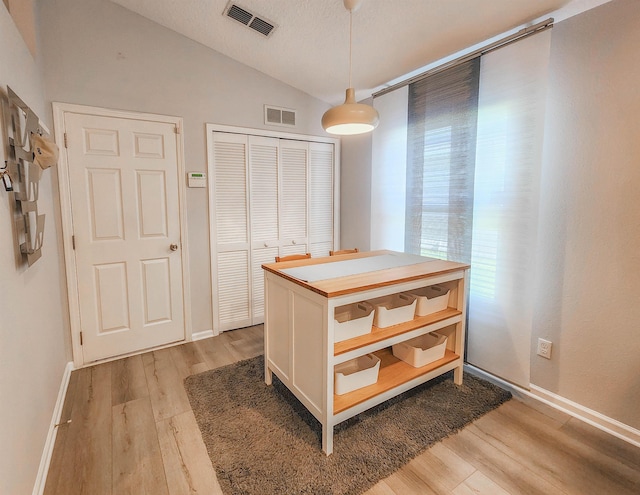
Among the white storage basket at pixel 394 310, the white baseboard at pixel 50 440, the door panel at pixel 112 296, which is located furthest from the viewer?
the door panel at pixel 112 296

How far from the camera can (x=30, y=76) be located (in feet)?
6.20

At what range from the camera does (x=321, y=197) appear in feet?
12.3

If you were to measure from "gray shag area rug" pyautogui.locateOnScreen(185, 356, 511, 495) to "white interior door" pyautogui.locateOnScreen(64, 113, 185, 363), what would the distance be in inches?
32.9

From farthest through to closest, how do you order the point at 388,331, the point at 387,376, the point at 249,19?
the point at 249,19 → the point at 387,376 → the point at 388,331

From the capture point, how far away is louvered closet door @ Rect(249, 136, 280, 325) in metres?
3.23

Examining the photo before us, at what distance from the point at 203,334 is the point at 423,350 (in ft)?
6.78

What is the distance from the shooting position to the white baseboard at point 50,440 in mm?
1460

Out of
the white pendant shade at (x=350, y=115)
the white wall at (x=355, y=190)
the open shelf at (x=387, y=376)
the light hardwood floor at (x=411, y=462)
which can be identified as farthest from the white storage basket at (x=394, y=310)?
the white wall at (x=355, y=190)

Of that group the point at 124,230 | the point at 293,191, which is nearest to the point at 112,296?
the point at 124,230

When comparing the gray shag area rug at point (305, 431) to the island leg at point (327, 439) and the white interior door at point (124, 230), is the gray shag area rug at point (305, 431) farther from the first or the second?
the white interior door at point (124, 230)

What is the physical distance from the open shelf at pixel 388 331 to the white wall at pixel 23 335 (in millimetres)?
1307

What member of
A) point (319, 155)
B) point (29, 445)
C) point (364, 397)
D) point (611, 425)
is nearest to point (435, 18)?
point (319, 155)

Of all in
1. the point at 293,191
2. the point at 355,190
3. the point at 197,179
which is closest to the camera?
the point at 197,179

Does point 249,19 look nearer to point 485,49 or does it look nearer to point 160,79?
point 160,79
